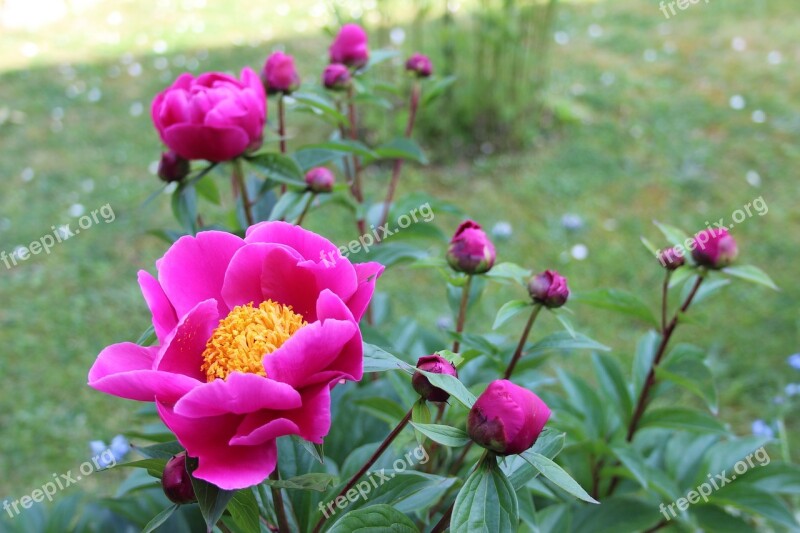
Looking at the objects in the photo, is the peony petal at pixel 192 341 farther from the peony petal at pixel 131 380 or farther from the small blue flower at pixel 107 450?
the small blue flower at pixel 107 450

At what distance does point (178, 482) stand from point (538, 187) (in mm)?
2732

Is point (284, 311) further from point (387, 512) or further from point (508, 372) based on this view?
point (508, 372)

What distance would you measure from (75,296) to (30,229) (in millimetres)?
506

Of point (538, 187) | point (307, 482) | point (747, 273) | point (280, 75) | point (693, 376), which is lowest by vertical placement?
point (538, 187)

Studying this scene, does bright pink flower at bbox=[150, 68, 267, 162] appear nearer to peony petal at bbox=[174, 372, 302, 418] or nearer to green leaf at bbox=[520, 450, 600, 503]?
peony petal at bbox=[174, 372, 302, 418]

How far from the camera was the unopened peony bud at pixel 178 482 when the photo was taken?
2.06 feet

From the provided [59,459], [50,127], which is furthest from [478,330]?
[50,127]

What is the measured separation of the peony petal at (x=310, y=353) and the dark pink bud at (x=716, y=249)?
0.68m

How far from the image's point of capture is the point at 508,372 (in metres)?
0.99

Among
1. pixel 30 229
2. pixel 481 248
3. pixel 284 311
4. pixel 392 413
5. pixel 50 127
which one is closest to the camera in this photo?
pixel 284 311

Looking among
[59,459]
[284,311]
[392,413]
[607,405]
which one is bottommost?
[59,459]

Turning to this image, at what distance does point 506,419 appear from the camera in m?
0.62

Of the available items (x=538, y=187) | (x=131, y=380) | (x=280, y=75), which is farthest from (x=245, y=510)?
(x=538, y=187)

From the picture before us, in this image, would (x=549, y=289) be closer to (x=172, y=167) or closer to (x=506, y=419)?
(x=506, y=419)
